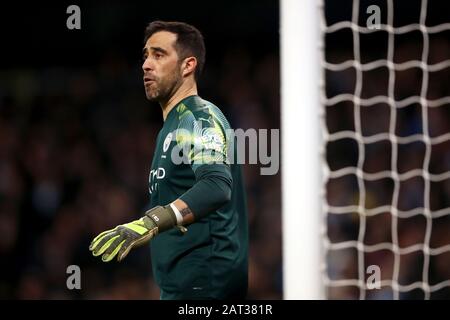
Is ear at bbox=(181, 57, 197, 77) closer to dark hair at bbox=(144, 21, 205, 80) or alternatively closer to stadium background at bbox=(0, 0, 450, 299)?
dark hair at bbox=(144, 21, 205, 80)

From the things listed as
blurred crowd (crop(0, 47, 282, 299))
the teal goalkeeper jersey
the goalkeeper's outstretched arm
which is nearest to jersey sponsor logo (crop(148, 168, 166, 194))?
the teal goalkeeper jersey

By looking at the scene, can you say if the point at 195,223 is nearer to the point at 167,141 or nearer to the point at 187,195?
the point at 187,195

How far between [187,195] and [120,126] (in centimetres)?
330

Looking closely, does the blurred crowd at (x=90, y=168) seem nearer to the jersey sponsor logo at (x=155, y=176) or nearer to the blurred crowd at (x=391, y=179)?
the blurred crowd at (x=391, y=179)

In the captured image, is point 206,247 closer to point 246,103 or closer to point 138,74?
point 246,103

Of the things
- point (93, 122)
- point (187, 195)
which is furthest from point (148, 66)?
point (93, 122)

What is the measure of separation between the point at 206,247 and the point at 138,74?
3182 millimetres

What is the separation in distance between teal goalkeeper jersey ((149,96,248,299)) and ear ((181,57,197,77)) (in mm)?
99

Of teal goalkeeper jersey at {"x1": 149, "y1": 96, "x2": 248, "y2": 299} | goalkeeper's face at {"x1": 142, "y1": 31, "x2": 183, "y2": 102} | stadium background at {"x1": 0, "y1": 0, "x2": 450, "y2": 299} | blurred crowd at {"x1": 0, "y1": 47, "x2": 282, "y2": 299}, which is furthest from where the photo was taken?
blurred crowd at {"x1": 0, "y1": 47, "x2": 282, "y2": 299}

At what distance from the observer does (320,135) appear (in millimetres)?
2723

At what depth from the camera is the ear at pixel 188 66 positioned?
279 cm

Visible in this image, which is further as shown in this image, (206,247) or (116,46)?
(116,46)

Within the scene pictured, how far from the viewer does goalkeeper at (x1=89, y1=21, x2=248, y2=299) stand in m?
2.57
